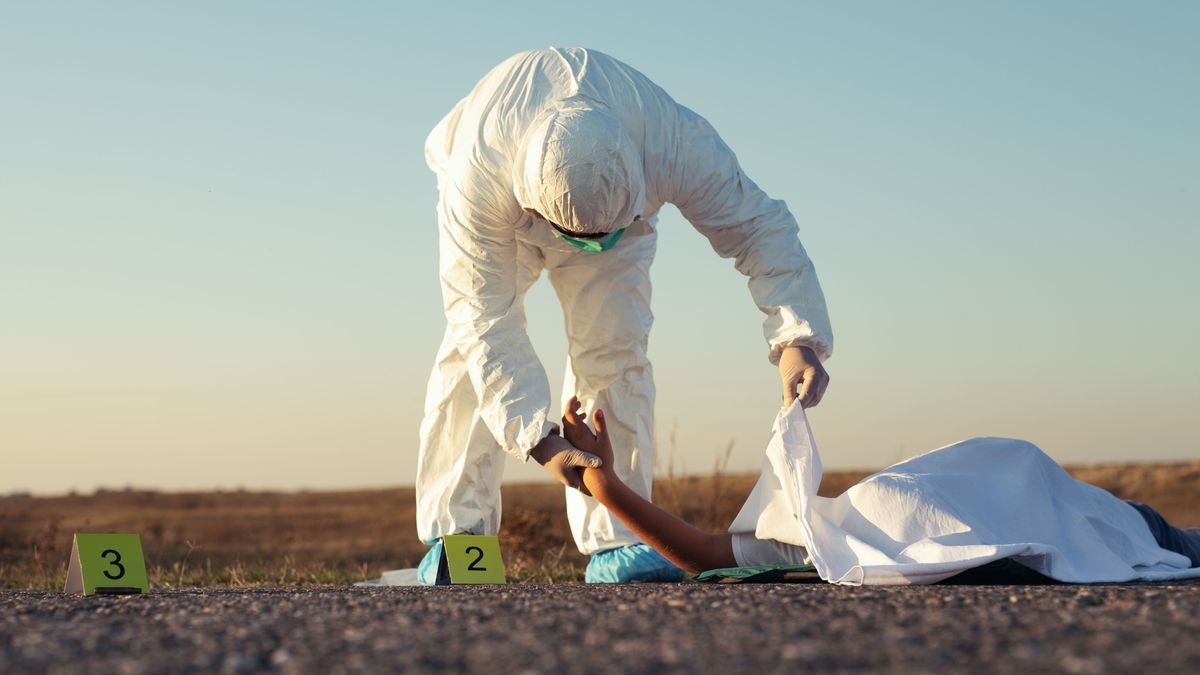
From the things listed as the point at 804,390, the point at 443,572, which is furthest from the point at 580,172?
the point at 443,572

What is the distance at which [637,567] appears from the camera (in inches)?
189

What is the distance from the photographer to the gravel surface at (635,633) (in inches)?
82.2

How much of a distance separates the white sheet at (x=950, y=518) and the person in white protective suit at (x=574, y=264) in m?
0.41

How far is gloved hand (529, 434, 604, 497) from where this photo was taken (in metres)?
4.30

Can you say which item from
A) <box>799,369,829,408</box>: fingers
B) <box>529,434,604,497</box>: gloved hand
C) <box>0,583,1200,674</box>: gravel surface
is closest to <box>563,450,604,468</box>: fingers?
<box>529,434,604,497</box>: gloved hand

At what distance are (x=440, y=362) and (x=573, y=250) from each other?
0.75 meters

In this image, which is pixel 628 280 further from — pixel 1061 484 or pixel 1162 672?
pixel 1162 672

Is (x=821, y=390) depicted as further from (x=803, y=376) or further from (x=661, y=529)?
(x=661, y=529)

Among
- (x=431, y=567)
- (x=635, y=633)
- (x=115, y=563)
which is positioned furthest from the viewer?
(x=431, y=567)

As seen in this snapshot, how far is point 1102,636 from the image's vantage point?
224cm

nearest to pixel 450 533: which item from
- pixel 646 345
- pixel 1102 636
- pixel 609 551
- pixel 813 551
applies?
pixel 609 551

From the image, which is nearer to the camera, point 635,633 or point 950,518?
point 635,633

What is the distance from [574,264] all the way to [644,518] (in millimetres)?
1245

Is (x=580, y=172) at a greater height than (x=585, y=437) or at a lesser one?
greater
